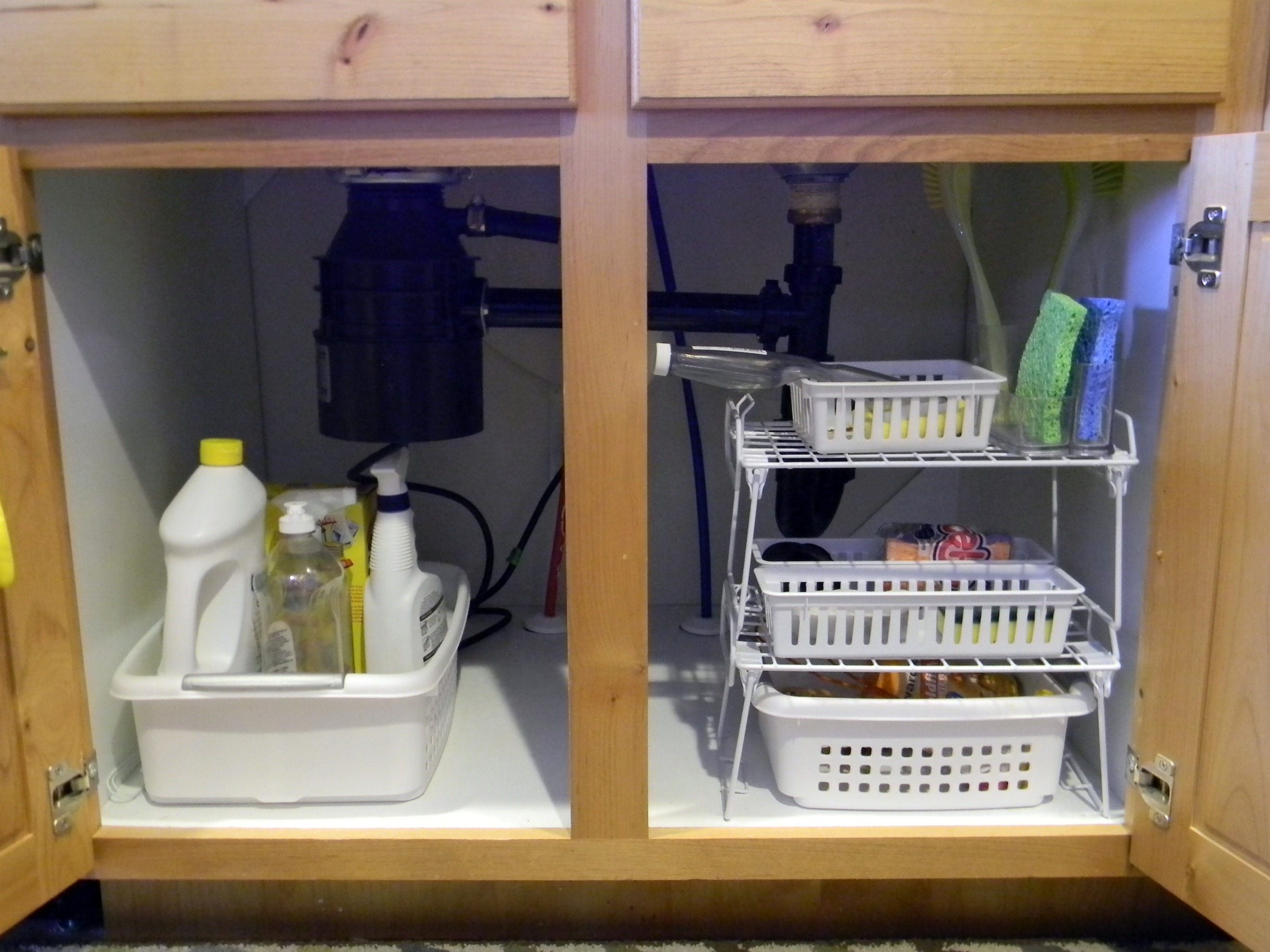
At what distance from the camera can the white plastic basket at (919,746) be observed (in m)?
0.98

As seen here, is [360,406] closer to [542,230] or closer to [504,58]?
[542,230]

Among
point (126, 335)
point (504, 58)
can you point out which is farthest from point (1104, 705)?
point (126, 335)

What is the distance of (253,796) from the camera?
3.28ft

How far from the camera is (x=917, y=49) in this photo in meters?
0.81

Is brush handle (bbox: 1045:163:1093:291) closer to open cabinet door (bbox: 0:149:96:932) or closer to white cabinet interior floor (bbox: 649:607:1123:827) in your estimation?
white cabinet interior floor (bbox: 649:607:1123:827)

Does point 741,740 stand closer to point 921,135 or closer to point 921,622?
point 921,622

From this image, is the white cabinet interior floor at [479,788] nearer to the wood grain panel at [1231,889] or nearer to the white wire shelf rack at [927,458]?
the white wire shelf rack at [927,458]

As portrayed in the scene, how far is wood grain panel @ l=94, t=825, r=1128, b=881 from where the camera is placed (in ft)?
3.10

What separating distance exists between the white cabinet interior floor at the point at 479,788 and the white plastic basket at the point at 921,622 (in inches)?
10.3

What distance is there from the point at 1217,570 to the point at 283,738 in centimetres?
82

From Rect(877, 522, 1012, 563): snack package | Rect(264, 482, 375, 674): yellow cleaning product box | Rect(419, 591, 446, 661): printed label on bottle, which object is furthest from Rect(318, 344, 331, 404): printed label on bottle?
Rect(877, 522, 1012, 563): snack package

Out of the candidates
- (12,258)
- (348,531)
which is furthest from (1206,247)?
(12,258)

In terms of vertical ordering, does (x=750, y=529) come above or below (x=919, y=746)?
above

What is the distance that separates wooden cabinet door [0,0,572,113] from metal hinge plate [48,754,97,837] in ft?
1.82
